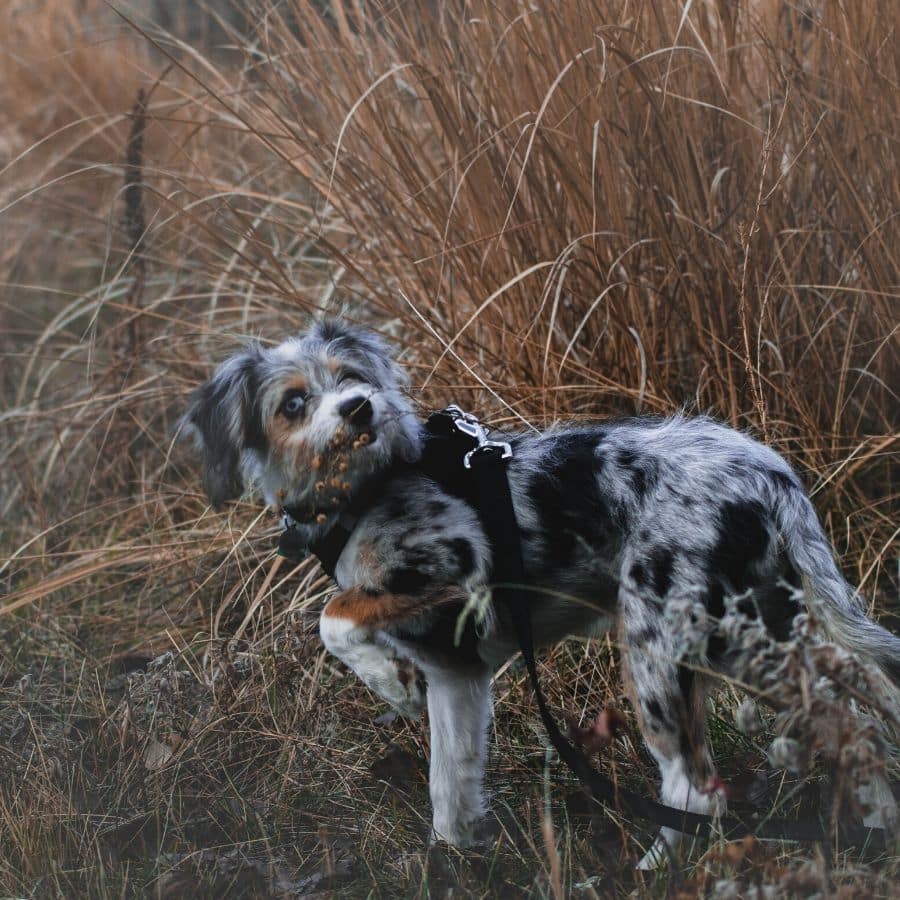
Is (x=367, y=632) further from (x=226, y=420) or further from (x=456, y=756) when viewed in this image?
(x=226, y=420)

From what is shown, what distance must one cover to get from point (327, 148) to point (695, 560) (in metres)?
2.45

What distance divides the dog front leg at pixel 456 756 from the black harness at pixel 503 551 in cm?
26

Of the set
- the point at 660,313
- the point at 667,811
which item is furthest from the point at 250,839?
the point at 660,313

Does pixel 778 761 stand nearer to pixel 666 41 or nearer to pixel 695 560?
pixel 695 560

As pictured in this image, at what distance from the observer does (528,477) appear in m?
2.75

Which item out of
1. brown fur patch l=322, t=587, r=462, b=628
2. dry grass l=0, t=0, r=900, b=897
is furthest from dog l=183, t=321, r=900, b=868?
dry grass l=0, t=0, r=900, b=897

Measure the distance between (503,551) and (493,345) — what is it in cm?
148

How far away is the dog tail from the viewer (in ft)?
7.97

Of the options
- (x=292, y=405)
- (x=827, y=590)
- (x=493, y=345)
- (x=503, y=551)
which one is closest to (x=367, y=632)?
(x=503, y=551)

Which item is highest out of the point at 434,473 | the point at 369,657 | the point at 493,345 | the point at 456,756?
the point at 434,473

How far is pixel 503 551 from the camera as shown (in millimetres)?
2617

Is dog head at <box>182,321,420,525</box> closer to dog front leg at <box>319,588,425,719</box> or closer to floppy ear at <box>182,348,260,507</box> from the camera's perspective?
floppy ear at <box>182,348,260,507</box>

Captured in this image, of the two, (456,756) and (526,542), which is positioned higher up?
(526,542)

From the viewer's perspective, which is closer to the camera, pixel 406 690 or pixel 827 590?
pixel 827 590
